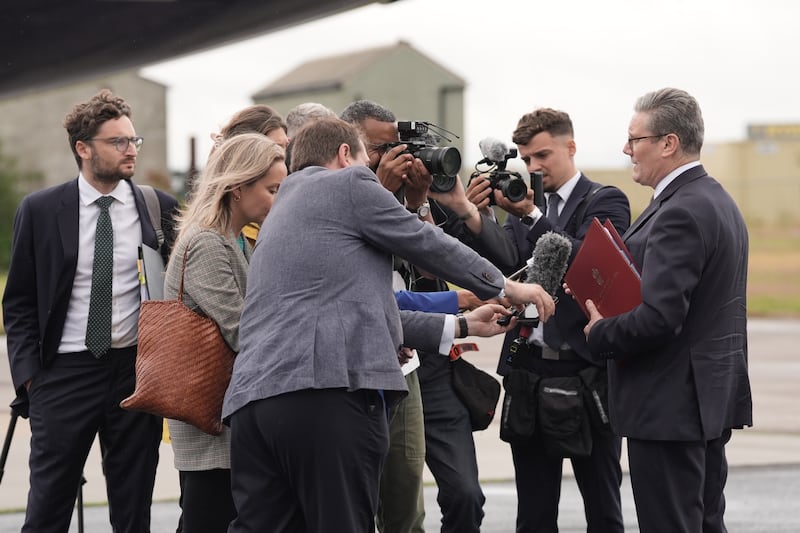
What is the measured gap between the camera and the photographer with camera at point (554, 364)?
4.74m

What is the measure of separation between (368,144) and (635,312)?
4.28 ft

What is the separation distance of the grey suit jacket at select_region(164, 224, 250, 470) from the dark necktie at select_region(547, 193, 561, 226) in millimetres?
1523

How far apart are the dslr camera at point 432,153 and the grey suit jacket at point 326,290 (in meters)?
0.64

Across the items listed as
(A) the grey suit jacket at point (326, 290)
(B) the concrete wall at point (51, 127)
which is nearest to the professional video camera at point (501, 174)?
(A) the grey suit jacket at point (326, 290)

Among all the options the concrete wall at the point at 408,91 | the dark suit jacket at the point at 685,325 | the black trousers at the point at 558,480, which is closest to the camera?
the dark suit jacket at the point at 685,325

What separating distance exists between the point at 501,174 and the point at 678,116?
813 millimetres

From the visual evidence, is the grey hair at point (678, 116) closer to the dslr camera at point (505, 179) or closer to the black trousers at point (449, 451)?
the dslr camera at point (505, 179)

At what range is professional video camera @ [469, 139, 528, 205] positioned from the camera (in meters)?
4.61

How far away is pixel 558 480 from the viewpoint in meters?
4.98

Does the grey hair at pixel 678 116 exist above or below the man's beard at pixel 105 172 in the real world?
above

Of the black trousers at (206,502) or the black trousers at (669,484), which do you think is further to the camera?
the black trousers at (206,502)

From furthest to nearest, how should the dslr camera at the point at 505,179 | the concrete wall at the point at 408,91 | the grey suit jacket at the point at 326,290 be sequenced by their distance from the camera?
1. the concrete wall at the point at 408,91
2. the dslr camera at the point at 505,179
3. the grey suit jacket at the point at 326,290

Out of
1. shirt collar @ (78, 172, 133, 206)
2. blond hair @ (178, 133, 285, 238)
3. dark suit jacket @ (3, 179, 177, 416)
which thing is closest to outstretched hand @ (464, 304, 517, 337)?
blond hair @ (178, 133, 285, 238)

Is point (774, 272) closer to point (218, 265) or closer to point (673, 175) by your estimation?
point (673, 175)
